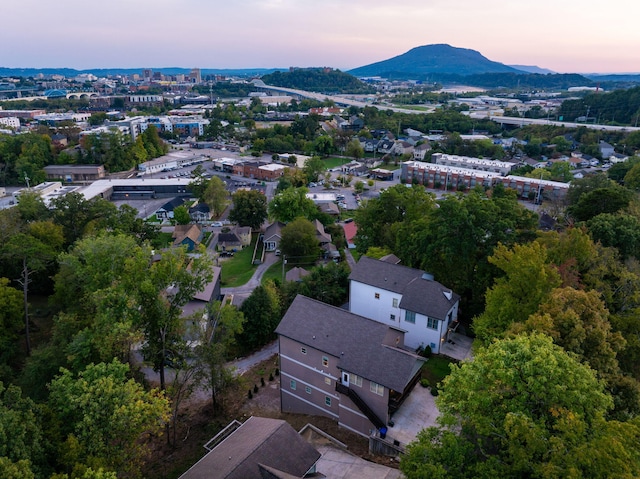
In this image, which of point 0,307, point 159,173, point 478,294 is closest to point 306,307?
point 478,294

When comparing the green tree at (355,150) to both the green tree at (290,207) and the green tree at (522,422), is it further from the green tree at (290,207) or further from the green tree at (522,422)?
the green tree at (522,422)

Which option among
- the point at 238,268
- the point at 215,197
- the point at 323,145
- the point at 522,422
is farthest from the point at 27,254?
the point at 323,145

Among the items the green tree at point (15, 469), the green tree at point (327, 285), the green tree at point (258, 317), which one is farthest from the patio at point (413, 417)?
the green tree at point (15, 469)

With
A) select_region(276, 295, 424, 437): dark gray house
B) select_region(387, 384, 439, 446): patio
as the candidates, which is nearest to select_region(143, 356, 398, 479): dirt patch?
select_region(276, 295, 424, 437): dark gray house

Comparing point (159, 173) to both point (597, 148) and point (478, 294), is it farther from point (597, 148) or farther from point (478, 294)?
point (597, 148)

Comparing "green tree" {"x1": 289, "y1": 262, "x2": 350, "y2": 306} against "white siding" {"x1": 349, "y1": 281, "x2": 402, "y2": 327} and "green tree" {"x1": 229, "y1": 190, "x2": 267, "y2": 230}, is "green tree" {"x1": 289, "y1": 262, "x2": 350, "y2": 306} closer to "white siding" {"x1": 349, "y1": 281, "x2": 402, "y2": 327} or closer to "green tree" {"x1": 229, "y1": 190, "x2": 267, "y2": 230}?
"white siding" {"x1": 349, "y1": 281, "x2": 402, "y2": 327}

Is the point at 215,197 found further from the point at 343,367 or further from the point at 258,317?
the point at 343,367
